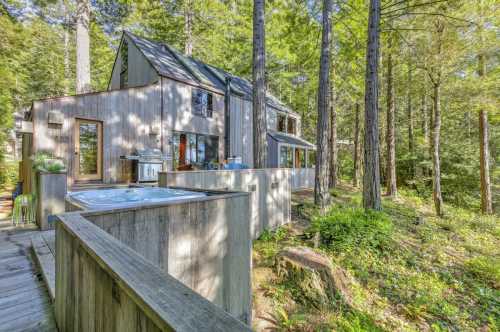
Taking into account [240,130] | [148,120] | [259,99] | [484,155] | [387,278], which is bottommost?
[387,278]

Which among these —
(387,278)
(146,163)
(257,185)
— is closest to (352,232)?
(387,278)

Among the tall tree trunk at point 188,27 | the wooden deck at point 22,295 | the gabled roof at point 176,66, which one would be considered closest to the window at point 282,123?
the gabled roof at point 176,66

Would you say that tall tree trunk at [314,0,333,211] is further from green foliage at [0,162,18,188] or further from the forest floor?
green foliage at [0,162,18,188]

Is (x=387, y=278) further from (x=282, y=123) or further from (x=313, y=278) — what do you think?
(x=282, y=123)

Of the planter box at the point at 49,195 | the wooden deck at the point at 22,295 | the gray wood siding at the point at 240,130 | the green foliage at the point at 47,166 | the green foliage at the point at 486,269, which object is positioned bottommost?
the green foliage at the point at 486,269

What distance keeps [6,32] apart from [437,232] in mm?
16571

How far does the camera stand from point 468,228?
9.20 metres

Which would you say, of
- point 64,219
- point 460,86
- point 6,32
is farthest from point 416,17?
point 6,32

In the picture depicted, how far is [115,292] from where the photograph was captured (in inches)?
39.6

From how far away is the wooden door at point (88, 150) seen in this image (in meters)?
6.95

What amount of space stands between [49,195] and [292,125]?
15511mm

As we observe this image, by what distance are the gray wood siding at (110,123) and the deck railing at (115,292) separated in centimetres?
603

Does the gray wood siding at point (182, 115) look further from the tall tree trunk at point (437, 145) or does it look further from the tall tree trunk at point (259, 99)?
the tall tree trunk at point (437, 145)

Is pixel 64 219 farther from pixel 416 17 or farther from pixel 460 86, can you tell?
pixel 460 86
